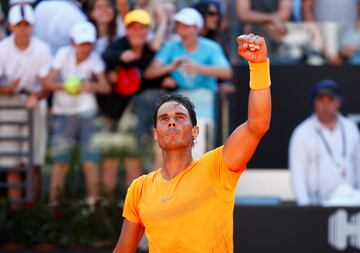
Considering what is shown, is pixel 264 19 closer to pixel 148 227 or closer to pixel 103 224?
pixel 103 224

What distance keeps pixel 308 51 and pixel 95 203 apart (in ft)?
8.85

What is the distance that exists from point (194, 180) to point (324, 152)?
454 cm

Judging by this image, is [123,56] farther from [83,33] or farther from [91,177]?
[91,177]

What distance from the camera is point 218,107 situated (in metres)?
9.68

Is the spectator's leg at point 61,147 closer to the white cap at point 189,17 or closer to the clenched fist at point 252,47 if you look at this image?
the white cap at point 189,17

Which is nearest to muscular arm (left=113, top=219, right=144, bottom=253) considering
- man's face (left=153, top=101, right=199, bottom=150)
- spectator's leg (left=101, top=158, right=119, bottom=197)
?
man's face (left=153, top=101, right=199, bottom=150)

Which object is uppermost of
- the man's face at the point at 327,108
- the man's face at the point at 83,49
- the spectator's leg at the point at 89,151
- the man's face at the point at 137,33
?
the man's face at the point at 137,33

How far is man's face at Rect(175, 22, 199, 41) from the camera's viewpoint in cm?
924

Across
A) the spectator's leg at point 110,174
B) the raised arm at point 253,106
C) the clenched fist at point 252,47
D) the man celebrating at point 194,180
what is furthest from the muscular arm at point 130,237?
the spectator's leg at point 110,174

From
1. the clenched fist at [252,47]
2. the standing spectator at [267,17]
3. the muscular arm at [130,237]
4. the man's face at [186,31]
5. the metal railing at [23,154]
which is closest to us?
the clenched fist at [252,47]

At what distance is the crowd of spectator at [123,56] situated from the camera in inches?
371

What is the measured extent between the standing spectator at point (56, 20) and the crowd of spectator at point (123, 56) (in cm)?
1

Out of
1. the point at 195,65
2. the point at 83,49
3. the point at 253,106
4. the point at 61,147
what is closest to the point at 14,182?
the point at 61,147

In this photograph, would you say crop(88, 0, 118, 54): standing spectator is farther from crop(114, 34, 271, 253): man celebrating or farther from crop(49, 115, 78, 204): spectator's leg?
crop(114, 34, 271, 253): man celebrating
